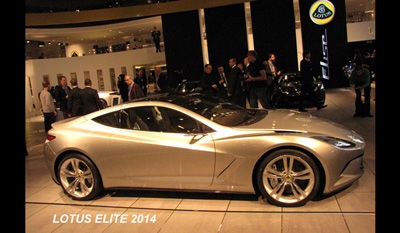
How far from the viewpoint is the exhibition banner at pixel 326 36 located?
1522cm

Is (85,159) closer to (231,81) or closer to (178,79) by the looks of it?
(231,81)

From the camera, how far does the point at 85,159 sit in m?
4.66

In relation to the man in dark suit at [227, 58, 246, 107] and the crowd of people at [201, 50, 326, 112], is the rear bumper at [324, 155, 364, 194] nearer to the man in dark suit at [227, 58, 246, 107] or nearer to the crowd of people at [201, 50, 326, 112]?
the crowd of people at [201, 50, 326, 112]

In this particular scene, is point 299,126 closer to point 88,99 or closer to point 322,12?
point 88,99

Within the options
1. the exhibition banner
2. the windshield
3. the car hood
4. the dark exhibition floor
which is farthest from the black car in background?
the car hood

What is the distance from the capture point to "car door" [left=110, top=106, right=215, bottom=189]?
412cm

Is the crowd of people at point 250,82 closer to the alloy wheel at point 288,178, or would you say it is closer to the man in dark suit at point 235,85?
the man in dark suit at point 235,85

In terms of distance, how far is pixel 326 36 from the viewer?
1541 centimetres

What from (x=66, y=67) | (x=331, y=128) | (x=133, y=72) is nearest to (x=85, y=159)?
(x=331, y=128)

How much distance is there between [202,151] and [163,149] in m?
0.51

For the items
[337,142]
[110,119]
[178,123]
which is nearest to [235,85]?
[178,123]

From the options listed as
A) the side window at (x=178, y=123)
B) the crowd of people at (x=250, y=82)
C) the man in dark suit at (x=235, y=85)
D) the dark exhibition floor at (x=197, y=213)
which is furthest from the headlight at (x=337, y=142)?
the man in dark suit at (x=235, y=85)

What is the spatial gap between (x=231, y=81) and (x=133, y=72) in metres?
18.2

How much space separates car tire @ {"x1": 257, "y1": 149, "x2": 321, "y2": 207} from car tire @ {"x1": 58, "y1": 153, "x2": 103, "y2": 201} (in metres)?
2.24
